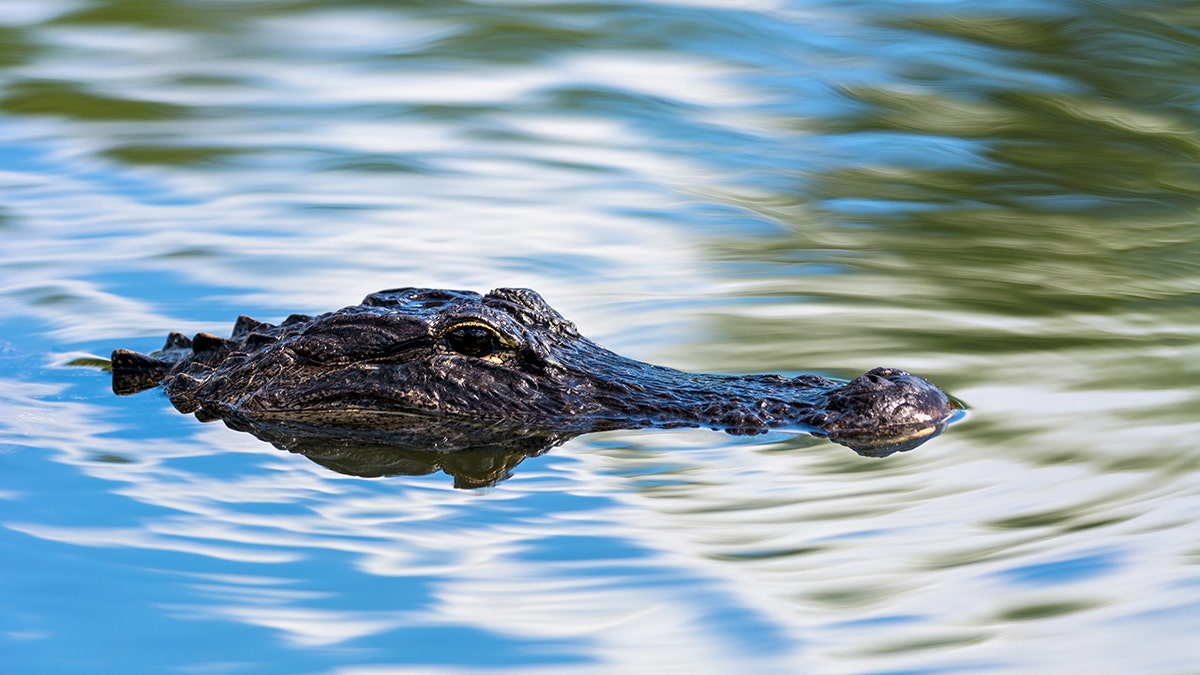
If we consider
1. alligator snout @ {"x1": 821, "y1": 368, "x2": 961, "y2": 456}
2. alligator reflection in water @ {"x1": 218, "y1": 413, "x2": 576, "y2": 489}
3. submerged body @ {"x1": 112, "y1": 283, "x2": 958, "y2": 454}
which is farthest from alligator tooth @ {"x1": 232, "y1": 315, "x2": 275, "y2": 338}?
alligator snout @ {"x1": 821, "y1": 368, "x2": 961, "y2": 456}

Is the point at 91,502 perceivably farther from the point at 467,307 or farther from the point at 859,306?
the point at 859,306

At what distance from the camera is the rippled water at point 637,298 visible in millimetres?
4469

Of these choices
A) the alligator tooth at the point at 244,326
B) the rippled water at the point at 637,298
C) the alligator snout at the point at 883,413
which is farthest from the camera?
the alligator tooth at the point at 244,326

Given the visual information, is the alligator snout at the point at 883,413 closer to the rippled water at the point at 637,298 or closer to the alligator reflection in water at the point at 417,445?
the rippled water at the point at 637,298

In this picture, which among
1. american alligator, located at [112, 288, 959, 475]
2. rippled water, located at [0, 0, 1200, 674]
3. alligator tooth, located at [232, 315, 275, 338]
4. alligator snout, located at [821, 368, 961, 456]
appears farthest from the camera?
alligator tooth, located at [232, 315, 275, 338]

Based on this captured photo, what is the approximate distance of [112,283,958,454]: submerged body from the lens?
244 inches

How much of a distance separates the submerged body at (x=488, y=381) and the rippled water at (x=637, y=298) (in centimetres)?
20

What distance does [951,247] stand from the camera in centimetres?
1002

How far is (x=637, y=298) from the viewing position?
28.9 feet

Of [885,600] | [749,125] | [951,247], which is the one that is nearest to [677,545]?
[885,600]

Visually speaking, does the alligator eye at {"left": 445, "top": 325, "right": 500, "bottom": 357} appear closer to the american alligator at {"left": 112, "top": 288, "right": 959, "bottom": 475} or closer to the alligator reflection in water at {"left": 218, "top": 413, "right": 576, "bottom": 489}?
the american alligator at {"left": 112, "top": 288, "right": 959, "bottom": 475}

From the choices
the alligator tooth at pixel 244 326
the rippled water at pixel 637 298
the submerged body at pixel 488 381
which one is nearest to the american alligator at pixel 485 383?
the submerged body at pixel 488 381

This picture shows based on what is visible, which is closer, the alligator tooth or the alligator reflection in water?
the alligator reflection in water

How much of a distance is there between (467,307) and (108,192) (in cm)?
612
